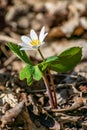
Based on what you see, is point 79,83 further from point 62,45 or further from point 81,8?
point 81,8

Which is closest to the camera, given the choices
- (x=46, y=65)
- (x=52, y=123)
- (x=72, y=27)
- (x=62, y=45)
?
(x=46, y=65)

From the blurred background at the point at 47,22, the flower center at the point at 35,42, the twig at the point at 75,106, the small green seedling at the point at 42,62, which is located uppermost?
the blurred background at the point at 47,22

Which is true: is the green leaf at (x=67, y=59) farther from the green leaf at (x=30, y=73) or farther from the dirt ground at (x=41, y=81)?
the dirt ground at (x=41, y=81)

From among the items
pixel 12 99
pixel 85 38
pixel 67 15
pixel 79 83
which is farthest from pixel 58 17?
pixel 12 99

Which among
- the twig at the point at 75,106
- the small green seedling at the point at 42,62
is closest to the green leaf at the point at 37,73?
the small green seedling at the point at 42,62

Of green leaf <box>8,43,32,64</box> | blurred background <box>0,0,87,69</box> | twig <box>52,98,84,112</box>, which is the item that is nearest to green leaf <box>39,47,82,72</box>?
green leaf <box>8,43,32,64</box>

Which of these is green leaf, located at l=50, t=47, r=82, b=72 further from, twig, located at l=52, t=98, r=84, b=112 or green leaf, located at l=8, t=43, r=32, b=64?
twig, located at l=52, t=98, r=84, b=112

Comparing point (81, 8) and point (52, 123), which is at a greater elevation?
point (81, 8)

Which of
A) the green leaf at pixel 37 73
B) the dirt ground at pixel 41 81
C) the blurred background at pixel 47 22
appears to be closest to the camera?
the green leaf at pixel 37 73
